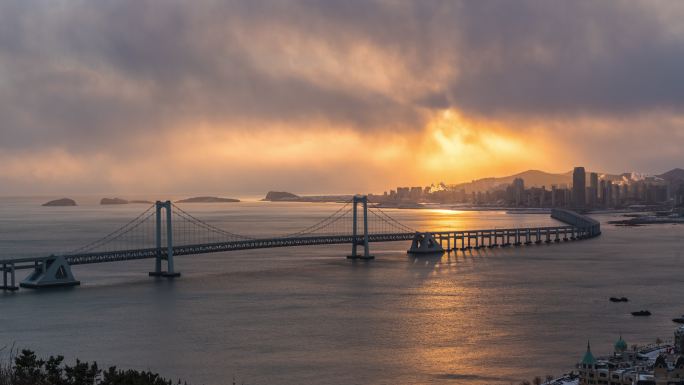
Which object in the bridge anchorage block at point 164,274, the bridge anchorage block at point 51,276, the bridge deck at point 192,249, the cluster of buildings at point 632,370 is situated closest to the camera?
the cluster of buildings at point 632,370

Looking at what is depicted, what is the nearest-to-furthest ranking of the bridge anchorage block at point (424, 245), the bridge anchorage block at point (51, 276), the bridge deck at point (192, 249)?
the bridge anchorage block at point (51, 276) < the bridge deck at point (192, 249) < the bridge anchorage block at point (424, 245)

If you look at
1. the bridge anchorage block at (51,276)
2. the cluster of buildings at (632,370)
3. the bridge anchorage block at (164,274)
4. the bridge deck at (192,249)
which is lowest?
the cluster of buildings at (632,370)

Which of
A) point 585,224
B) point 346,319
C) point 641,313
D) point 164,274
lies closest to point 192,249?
point 164,274

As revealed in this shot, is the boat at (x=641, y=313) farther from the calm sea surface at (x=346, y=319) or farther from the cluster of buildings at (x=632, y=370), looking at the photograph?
the cluster of buildings at (x=632, y=370)

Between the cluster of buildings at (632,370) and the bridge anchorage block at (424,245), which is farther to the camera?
the bridge anchorage block at (424,245)

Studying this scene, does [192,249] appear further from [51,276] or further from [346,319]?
[346,319]

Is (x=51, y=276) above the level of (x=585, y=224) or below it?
below

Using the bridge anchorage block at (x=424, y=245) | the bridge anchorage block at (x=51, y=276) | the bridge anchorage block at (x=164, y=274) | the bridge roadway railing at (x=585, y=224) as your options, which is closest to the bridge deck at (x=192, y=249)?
the bridge anchorage block at (x=51, y=276)
